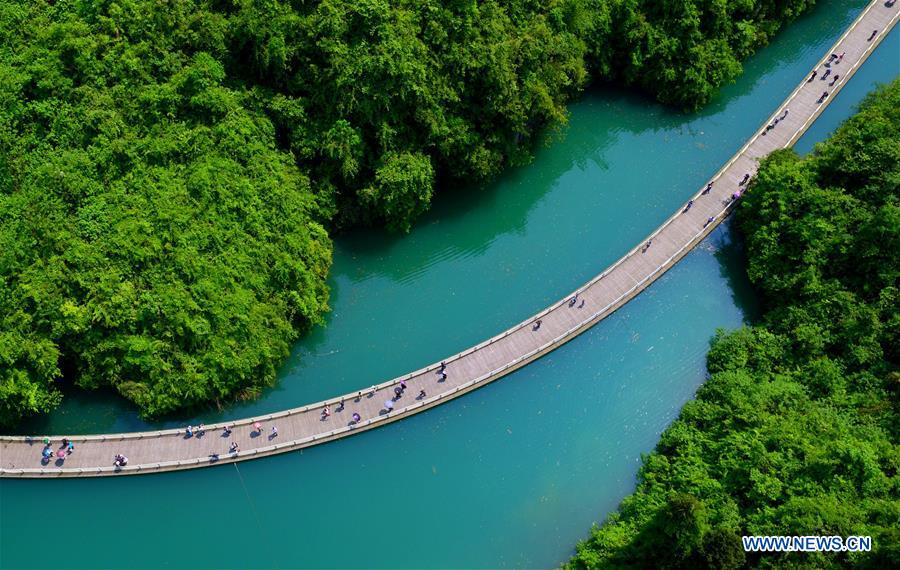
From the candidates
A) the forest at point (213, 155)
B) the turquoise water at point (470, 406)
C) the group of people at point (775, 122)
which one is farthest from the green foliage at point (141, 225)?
the group of people at point (775, 122)

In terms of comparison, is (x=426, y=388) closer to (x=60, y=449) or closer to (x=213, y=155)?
(x=213, y=155)

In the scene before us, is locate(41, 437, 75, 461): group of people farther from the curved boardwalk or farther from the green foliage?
the green foliage

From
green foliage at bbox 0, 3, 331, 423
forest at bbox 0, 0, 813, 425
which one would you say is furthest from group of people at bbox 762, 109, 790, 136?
green foliage at bbox 0, 3, 331, 423

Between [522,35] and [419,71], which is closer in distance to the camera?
[419,71]

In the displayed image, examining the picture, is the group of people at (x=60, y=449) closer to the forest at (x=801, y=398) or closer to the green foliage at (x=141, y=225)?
the green foliage at (x=141, y=225)

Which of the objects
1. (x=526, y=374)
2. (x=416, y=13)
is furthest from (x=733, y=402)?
(x=416, y=13)

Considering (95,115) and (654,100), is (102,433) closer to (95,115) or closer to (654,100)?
(95,115)

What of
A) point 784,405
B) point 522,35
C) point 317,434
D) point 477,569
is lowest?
point 477,569
